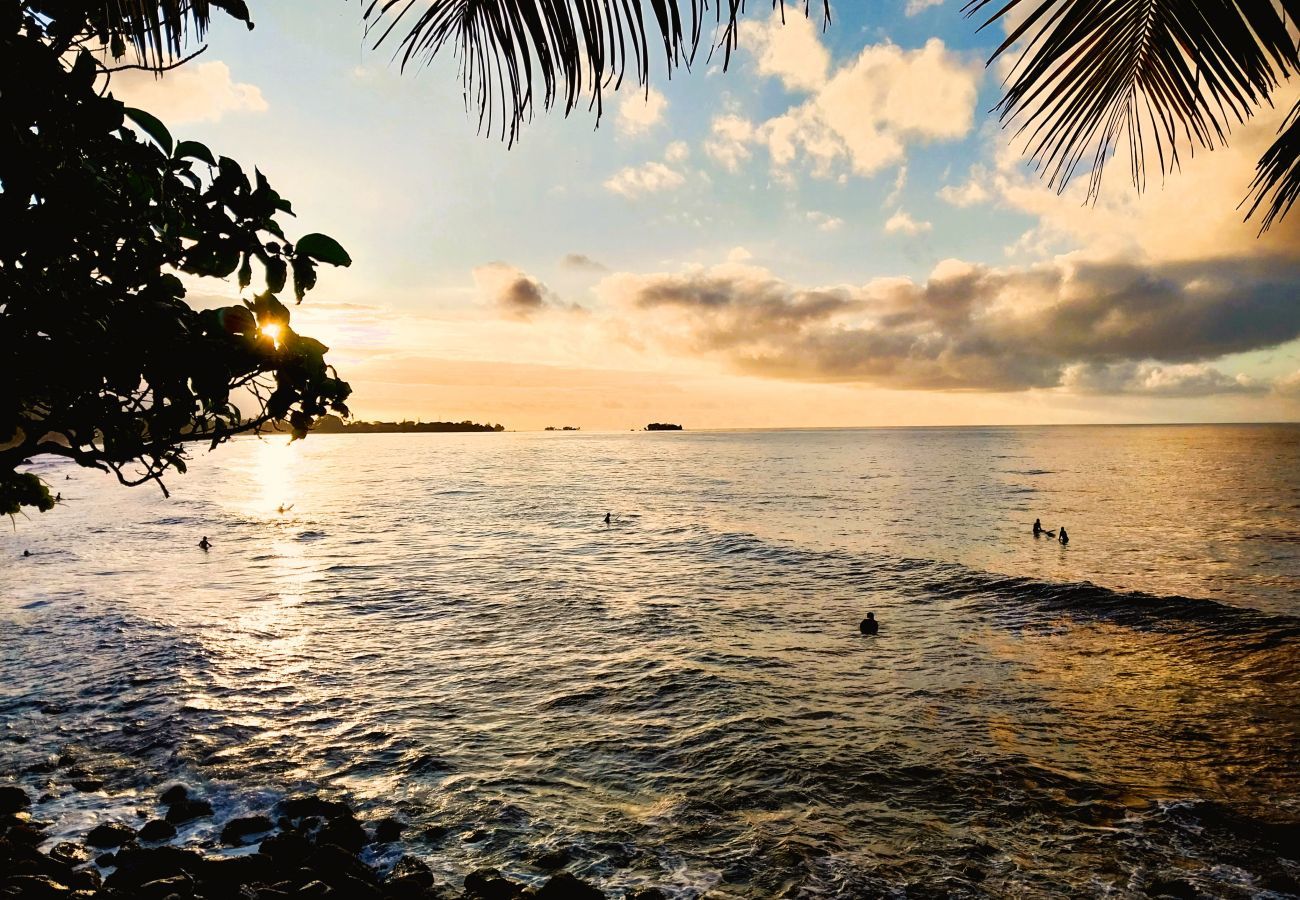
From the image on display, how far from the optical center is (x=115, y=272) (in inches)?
126

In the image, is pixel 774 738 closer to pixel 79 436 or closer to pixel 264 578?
pixel 79 436

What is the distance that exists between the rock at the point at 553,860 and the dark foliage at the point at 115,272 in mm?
6111

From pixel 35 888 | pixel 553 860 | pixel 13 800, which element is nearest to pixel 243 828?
pixel 35 888

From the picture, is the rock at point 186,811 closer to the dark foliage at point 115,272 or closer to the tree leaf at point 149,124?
the dark foliage at point 115,272

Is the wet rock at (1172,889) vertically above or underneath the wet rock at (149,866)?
underneath

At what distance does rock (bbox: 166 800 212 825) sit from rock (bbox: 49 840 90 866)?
919mm

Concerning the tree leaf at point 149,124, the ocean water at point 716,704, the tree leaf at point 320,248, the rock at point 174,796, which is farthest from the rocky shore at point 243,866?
the tree leaf at point 149,124

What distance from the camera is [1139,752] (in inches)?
415

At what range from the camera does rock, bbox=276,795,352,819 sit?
834 centimetres

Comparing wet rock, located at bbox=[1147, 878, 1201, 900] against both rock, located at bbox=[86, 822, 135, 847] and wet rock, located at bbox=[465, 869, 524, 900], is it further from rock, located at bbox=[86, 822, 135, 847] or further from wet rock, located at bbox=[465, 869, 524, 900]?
rock, located at bbox=[86, 822, 135, 847]

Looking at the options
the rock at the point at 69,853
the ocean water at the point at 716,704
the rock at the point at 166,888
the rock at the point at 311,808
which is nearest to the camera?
the rock at the point at 166,888

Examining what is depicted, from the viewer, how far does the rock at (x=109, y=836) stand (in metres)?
7.50

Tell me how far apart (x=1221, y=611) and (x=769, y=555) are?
48.3 feet

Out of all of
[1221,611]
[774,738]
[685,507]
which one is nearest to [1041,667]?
[774,738]
